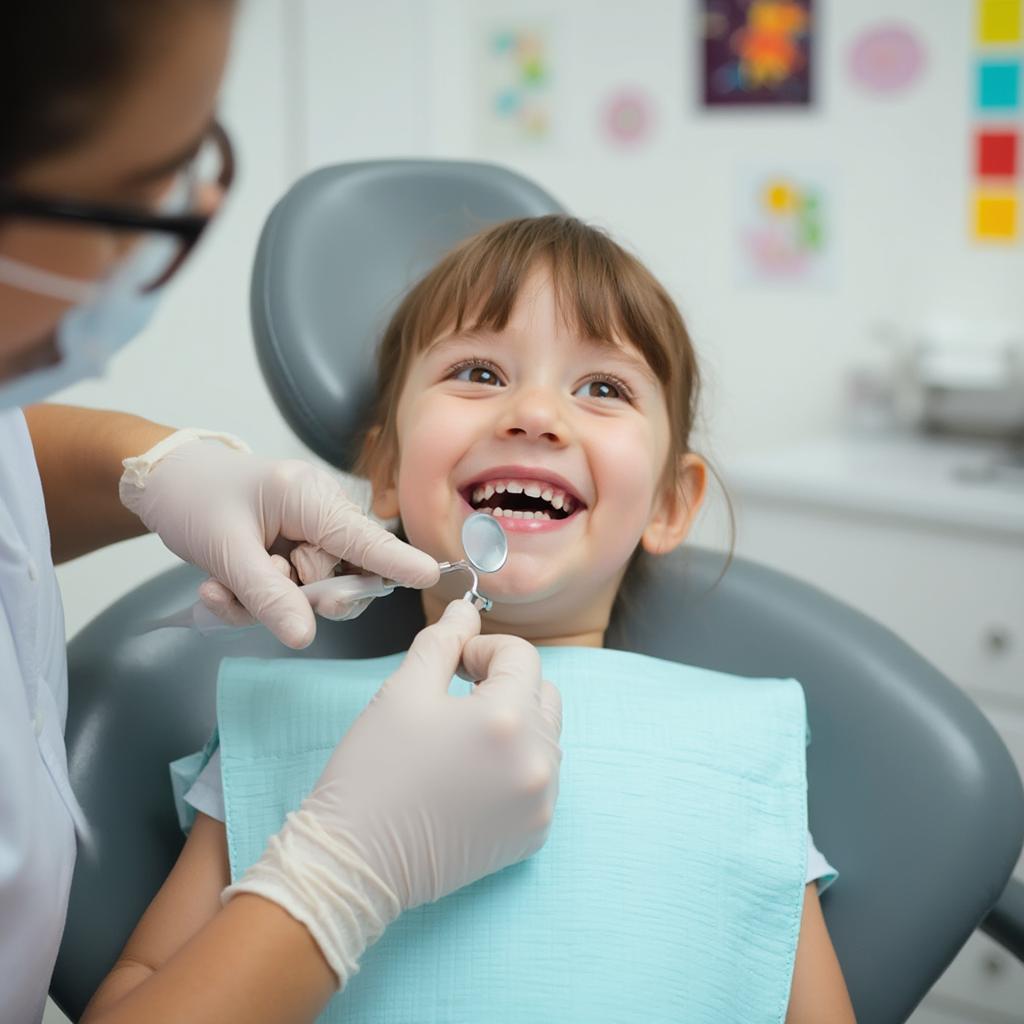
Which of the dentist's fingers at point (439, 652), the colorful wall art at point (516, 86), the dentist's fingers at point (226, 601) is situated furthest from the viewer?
the colorful wall art at point (516, 86)

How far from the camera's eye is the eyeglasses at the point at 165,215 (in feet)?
1.64

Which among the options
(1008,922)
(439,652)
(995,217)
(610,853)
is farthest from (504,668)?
(995,217)

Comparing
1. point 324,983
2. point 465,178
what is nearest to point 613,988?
point 324,983

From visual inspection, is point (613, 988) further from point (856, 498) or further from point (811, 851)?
→ point (856, 498)

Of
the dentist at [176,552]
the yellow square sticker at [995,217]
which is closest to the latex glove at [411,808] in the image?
the dentist at [176,552]

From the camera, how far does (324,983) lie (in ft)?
2.50

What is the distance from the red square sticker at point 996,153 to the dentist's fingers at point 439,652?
185 cm

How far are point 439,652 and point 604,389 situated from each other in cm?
34

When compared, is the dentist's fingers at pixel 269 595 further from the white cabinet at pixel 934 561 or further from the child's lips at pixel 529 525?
the white cabinet at pixel 934 561

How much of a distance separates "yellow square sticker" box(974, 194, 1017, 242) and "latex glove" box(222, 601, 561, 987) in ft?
6.20

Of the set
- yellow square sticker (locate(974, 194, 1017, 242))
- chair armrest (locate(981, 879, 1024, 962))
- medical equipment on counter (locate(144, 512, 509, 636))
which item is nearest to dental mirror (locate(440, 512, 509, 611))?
medical equipment on counter (locate(144, 512, 509, 636))

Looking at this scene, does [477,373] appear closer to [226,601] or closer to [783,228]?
[226,601]

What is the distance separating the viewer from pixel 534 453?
1045mm

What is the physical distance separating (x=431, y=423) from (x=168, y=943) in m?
0.47
